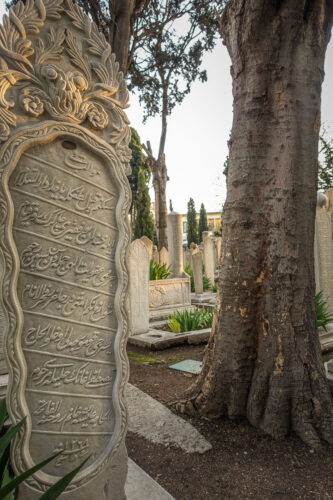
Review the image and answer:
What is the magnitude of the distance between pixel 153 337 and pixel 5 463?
4.09 m

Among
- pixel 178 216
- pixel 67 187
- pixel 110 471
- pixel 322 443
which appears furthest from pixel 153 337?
pixel 178 216

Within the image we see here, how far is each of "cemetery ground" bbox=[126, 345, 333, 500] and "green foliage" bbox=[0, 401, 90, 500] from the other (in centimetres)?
91

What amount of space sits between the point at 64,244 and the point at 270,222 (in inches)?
65.7

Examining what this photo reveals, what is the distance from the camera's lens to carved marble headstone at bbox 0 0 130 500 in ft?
5.14

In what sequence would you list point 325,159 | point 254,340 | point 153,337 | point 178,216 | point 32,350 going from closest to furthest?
point 32,350 → point 254,340 → point 153,337 → point 178,216 → point 325,159

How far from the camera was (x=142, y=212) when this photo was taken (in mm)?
18703

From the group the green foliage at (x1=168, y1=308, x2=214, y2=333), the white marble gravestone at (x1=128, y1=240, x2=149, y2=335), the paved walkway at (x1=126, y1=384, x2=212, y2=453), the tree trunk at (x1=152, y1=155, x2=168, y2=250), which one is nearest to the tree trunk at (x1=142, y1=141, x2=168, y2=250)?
the tree trunk at (x1=152, y1=155, x2=168, y2=250)

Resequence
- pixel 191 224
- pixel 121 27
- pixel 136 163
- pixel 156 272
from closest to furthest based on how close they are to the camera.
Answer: pixel 121 27 < pixel 156 272 < pixel 136 163 < pixel 191 224

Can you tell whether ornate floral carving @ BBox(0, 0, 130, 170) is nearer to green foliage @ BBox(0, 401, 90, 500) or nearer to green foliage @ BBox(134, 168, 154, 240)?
green foliage @ BBox(0, 401, 90, 500)

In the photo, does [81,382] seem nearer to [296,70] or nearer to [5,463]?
[5,463]

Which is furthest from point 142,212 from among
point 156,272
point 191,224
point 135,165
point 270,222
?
point 191,224

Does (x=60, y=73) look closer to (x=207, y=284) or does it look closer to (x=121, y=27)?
(x=121, y=27)

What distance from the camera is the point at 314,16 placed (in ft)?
8.73

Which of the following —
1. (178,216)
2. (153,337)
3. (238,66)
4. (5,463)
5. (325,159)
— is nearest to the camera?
(5,463)
